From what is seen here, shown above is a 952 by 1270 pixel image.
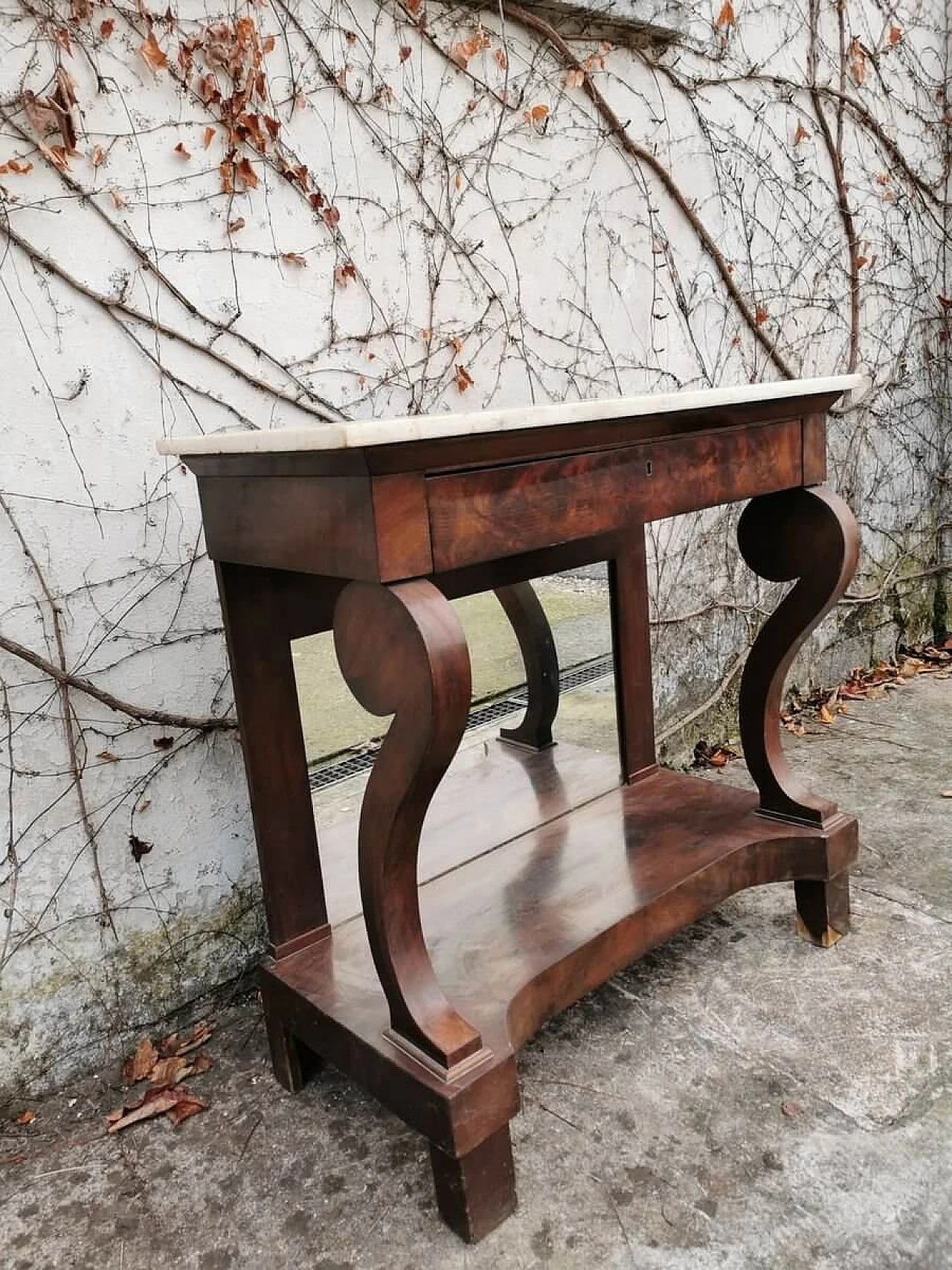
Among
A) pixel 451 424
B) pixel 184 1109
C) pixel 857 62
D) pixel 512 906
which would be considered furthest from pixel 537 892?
pixel 857 62

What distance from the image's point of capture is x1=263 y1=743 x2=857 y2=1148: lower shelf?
1.41 m

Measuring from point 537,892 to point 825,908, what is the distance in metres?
0.62

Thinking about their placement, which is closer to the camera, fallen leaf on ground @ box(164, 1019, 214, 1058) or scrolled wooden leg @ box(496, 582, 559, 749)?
fallen leaf on ground @ box(164, 1019, 214, 1058)

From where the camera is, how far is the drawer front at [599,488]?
1203 millimetres

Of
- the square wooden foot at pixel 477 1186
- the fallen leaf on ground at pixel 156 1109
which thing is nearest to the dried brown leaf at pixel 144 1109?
the fallen leaf on ground at pixel 156 1109

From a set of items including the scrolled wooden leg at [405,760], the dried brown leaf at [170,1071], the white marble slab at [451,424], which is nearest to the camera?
the white marble slab at [451,424]

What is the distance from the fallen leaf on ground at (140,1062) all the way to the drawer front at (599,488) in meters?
1.19

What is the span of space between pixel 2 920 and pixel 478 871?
0.86 meters

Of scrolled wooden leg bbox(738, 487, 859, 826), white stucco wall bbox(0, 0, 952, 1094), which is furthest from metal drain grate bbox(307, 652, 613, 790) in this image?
white stucco wall bbox(0, 0, 952, 1094)

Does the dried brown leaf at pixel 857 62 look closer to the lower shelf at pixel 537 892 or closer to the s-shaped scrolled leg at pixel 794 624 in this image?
the s-shaped scrolled leg at pixel 794 624

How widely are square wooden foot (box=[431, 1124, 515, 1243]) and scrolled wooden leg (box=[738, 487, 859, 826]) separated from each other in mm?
911

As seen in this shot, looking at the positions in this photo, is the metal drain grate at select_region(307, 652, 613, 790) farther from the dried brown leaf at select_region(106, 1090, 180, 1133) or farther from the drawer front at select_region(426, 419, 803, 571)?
the dried brown leaf at select_region(106, 1090, 180, 1133)

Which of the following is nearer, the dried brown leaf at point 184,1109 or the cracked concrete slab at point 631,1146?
the cracked concrete slab at point 631,1146

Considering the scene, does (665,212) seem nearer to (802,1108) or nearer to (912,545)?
(912,545)
